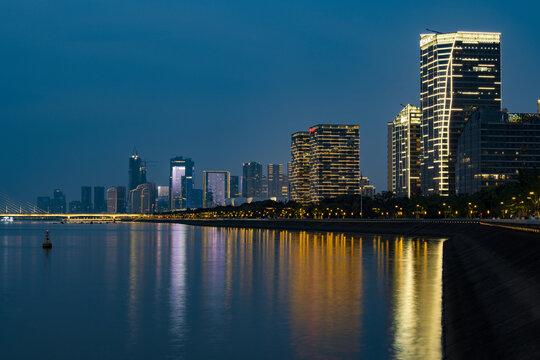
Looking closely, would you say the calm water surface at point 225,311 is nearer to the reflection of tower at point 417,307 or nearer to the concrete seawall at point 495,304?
the reflection of tower at point 417,307

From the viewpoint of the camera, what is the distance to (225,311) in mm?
36750

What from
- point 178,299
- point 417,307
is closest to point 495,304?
point 417,307

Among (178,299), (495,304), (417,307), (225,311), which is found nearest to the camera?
(495,304)

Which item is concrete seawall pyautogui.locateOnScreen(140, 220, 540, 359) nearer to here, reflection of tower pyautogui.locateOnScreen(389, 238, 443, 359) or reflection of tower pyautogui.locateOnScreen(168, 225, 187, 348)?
reflection of tower pyautogui.locateOnScreen(389, 238, 443, 359)

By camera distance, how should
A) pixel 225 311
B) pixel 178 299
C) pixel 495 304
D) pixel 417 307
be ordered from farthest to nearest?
pixel 178 299 < pixel 225 311 < pixel 417 307 < pixel 495 304

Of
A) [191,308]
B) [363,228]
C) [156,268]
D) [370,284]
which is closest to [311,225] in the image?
[363,228]

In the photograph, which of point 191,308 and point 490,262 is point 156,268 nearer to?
point 191,308

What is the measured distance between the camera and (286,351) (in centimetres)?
2644

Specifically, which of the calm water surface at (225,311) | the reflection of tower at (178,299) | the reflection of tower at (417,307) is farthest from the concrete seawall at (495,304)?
the reflection of tower at (178,299)

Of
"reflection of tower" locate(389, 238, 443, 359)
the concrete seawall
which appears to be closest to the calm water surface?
"reflection of tower" locate(389, 238, 443, 359)

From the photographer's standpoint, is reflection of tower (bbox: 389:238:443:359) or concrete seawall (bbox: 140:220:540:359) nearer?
concrete seawall (bbox: 140:220:540:359)

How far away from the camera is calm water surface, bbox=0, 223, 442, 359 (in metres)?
27.2

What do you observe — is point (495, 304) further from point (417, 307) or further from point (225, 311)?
point (225, 311)

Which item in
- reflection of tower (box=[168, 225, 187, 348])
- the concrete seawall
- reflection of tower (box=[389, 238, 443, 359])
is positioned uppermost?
the concrete seawall
